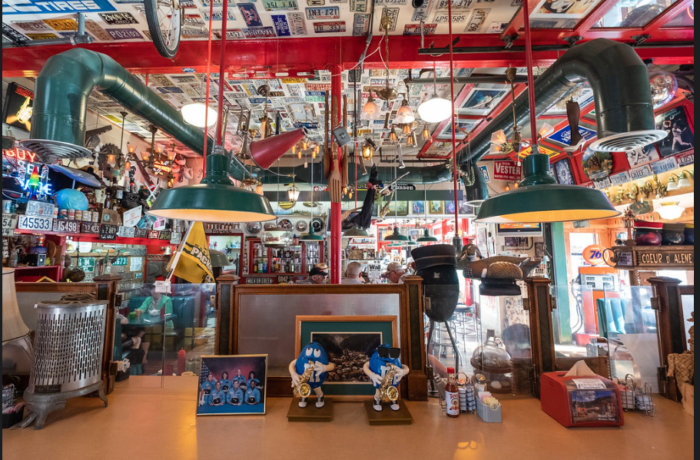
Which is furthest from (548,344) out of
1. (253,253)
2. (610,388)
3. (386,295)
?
(253,253)

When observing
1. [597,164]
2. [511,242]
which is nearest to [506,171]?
[597,164]

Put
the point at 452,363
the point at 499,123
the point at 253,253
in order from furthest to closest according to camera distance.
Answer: the point at 253,253, the point at 499,123, the point at 452,363

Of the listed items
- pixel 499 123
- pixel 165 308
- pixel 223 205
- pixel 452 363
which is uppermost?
pixel 499 123

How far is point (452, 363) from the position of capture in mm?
2732

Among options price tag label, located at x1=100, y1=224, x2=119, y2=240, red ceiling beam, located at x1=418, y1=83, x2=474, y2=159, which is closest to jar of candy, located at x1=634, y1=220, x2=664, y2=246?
red ceiling beam, located at x1=418, y1=83, x2=474, y2=159

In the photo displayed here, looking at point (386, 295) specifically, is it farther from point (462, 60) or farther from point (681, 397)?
point (462, 60)

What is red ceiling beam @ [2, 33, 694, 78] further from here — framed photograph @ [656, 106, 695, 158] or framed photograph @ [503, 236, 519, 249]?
framed photograph @ [503, 236, 519, 249]

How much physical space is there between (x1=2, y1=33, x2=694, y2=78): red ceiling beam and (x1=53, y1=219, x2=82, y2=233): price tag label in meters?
2.33

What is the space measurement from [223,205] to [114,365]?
1.82 meters

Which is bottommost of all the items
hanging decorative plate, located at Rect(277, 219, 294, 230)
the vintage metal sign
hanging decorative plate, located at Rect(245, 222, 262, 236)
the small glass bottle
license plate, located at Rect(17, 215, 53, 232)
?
the small glass bottle

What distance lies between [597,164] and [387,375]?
21.1 ft

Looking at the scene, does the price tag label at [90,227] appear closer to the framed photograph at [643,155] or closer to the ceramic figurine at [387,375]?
the ceramic figurine at [387,375]

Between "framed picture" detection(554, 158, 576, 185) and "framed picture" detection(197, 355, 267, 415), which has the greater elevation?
"framed picture" detection(554, 158, 576, 185)

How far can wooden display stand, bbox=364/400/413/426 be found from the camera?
2.09m
